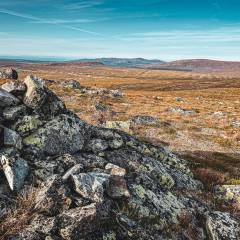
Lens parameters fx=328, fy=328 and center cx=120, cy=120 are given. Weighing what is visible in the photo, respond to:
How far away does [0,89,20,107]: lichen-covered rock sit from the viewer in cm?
1538

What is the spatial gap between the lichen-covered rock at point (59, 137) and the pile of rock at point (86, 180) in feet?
0.14

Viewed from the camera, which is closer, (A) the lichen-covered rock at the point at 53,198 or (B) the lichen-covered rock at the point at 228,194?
(A) the lichen-covered rock at the point at 53,198

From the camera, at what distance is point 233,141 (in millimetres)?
41438

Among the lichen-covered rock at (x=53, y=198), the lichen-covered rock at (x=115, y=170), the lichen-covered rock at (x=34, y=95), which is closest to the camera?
the lichen-covered rock at (x=53, y=198)

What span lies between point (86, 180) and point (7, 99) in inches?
255

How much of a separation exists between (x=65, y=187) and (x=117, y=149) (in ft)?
21.9

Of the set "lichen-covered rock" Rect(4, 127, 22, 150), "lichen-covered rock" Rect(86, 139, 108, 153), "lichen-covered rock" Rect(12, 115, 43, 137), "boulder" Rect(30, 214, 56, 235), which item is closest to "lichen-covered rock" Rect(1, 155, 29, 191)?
Result: "lichen-covered rock" Rect(4, 127, 22, 150)

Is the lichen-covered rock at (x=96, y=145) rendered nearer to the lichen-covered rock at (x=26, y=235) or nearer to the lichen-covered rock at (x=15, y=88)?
the lichen-covered rock at (x=15, y=88)

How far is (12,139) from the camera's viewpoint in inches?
534

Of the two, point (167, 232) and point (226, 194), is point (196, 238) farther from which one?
point (226, 194)

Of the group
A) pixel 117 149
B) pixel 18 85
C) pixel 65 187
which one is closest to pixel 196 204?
pixel 117 149

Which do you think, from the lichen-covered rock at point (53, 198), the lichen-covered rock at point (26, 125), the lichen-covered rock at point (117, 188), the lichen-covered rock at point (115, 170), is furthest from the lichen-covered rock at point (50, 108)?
the lichen-covered rock at point (53, 198)

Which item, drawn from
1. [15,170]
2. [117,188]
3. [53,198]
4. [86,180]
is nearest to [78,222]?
[53,198]

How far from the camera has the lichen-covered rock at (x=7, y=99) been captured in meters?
15.4
